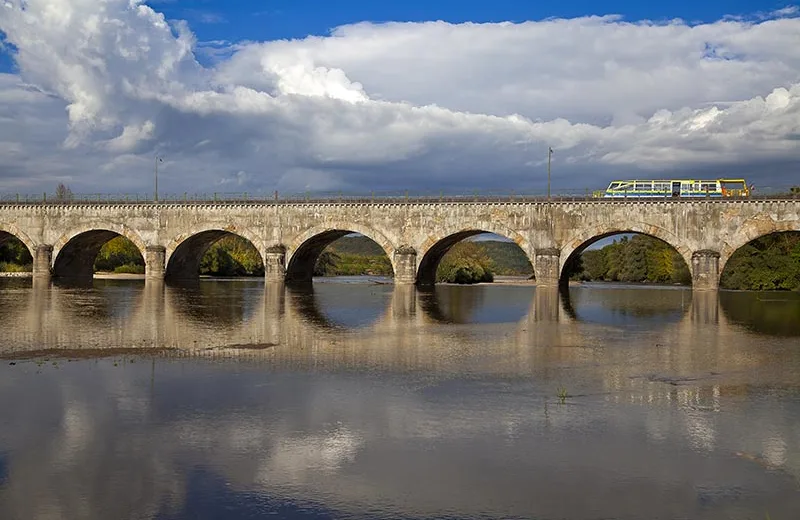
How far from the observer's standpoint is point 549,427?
1010cm

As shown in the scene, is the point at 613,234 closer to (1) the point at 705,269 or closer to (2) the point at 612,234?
(2) the point at 612,234

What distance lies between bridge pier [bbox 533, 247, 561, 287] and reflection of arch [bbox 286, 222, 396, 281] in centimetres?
900

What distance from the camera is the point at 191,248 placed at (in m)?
55.6

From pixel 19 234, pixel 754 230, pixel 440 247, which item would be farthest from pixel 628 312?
pixel 19 234

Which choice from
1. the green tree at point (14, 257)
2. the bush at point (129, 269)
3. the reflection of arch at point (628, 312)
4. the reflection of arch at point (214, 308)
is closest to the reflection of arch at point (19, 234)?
the green tree at point (14, 257)

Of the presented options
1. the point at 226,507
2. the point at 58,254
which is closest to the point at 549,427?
the point at 226,507

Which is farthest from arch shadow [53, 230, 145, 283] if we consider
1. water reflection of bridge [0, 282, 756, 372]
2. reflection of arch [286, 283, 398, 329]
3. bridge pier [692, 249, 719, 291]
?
bridge pier [692, 249, 719, 291]

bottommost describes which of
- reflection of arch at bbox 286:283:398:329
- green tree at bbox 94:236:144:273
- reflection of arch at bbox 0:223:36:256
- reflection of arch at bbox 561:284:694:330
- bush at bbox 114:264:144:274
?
reflection of arch at bbox 561:284:694:330

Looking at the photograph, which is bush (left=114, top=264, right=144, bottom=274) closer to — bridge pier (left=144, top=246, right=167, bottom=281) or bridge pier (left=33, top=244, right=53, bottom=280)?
bridge pier (left=33, top=244, right=53, bottom=280)

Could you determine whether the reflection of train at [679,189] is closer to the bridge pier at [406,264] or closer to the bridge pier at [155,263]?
the bridge pier at [406,264]

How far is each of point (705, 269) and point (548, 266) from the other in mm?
8690

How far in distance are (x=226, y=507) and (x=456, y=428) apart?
3.71 meters

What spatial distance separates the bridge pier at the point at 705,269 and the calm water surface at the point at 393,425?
23074 mm

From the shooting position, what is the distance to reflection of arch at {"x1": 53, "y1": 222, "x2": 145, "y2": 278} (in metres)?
53.3
